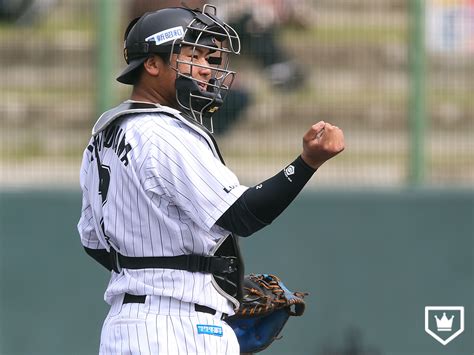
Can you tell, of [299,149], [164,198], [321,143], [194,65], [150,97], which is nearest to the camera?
[321,143]

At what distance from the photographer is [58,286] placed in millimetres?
6824

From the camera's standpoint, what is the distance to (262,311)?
154 inches

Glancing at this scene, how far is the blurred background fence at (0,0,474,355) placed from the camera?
6.82 meters

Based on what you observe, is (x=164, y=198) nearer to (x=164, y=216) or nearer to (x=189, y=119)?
(x=164, y=216)

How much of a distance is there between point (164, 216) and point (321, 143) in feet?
1.89

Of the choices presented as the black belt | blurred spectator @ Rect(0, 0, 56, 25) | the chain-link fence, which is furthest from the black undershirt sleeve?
blurred spectator @ Rect(0, 0, 56, 25)

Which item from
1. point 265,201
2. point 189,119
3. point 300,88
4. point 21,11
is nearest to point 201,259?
point 265,201

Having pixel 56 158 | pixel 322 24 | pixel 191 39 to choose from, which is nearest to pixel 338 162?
pixel 322 24

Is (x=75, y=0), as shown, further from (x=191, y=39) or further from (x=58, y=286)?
(x=191, y=39)

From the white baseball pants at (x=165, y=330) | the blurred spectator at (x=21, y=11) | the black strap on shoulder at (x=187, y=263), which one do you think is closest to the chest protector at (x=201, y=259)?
the black strap on shoulder at (x=187, y=263)

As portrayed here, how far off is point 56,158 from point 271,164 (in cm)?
151

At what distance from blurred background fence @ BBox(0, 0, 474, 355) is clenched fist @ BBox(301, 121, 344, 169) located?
3.67 metres

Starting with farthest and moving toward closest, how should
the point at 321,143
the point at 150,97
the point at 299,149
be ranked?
the point at 299,149
the point at 150,97
the point at 321,143

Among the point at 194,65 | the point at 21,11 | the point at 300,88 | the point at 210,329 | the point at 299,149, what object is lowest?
the point at 210,329
